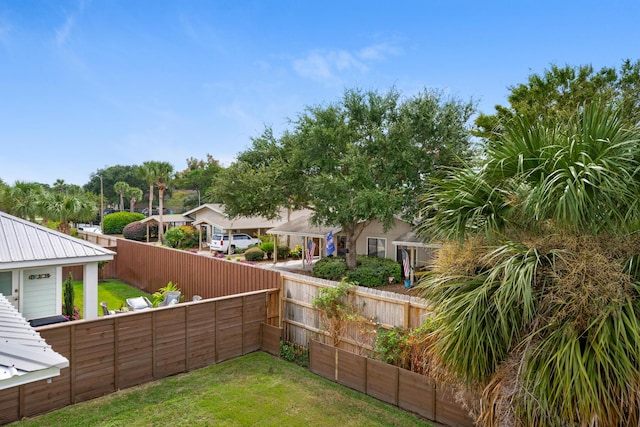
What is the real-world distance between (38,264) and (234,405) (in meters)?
5.81

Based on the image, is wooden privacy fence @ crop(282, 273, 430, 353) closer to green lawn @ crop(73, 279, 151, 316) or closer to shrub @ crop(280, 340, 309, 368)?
shrub @ crop(280, 340, 309, 368)

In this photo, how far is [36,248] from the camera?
9.21 m

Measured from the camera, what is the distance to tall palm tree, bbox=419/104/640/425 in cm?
354

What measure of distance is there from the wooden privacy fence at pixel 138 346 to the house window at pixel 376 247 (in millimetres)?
12236

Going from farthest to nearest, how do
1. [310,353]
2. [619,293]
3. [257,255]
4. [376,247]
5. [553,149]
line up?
[257,255], [376,247], [310,353], [553,149], [619,293]

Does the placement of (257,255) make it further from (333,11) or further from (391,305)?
(391,305)

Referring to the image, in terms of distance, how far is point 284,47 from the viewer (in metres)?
15.8

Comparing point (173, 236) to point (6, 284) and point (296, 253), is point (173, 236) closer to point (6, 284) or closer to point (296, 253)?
point (296, 253)

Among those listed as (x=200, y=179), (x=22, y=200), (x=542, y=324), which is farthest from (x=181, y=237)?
(x=200, y=179)

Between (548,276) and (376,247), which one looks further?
(376,247)

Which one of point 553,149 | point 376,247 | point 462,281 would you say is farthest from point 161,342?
point 376,247

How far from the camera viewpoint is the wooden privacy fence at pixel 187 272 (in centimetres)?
1070

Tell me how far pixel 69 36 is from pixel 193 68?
4.55 m

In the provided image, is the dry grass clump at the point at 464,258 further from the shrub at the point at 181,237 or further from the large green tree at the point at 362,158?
the shrub at the point at 181,237
